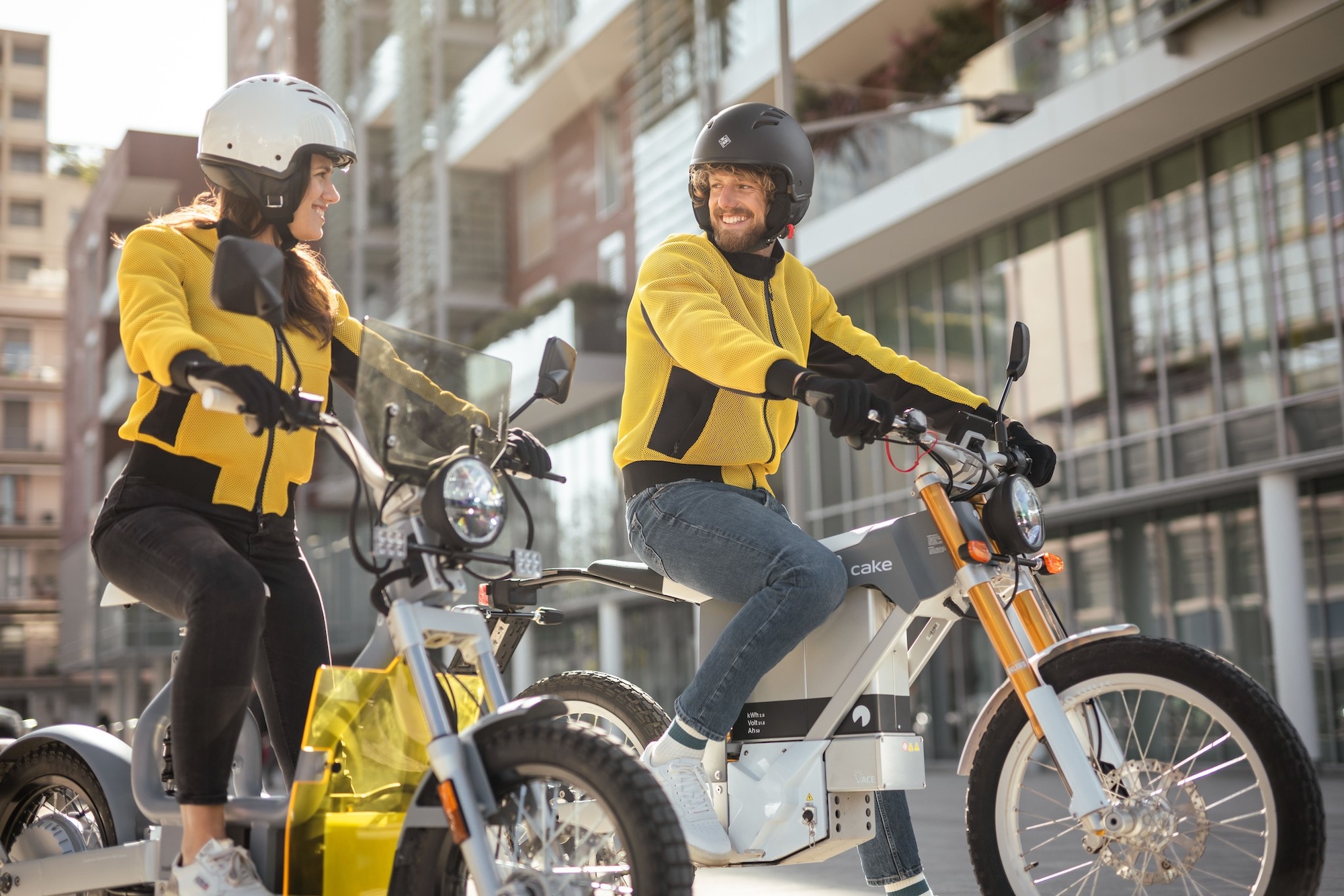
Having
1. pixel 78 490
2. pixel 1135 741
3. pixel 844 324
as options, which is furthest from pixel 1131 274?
pixel 78 490

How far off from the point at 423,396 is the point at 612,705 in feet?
5.36

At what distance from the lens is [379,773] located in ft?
11.3

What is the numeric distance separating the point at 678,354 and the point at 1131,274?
48.3 feet

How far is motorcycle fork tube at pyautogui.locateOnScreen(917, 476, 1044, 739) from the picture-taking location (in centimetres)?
367

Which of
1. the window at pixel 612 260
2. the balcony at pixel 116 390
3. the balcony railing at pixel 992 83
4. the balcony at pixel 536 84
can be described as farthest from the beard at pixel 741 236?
the balcony at pixel 116 390

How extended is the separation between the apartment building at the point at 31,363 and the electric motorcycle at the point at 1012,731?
70.9m

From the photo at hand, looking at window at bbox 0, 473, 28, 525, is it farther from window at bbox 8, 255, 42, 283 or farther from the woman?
the woman

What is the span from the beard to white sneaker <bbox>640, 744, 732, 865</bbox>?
147 cm

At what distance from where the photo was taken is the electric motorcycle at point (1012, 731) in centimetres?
341

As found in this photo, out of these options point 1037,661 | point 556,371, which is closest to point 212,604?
point 556,371

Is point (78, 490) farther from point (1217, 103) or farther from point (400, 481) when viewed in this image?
point (400, 481)

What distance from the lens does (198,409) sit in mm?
3736

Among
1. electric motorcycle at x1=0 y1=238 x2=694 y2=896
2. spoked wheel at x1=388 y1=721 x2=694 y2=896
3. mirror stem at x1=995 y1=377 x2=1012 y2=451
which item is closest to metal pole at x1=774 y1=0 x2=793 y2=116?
mirror stem at x1=995 y1=377 x2=1012 y2=451

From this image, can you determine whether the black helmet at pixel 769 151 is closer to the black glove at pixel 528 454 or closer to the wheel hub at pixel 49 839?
the black glove at pixel 528 454
